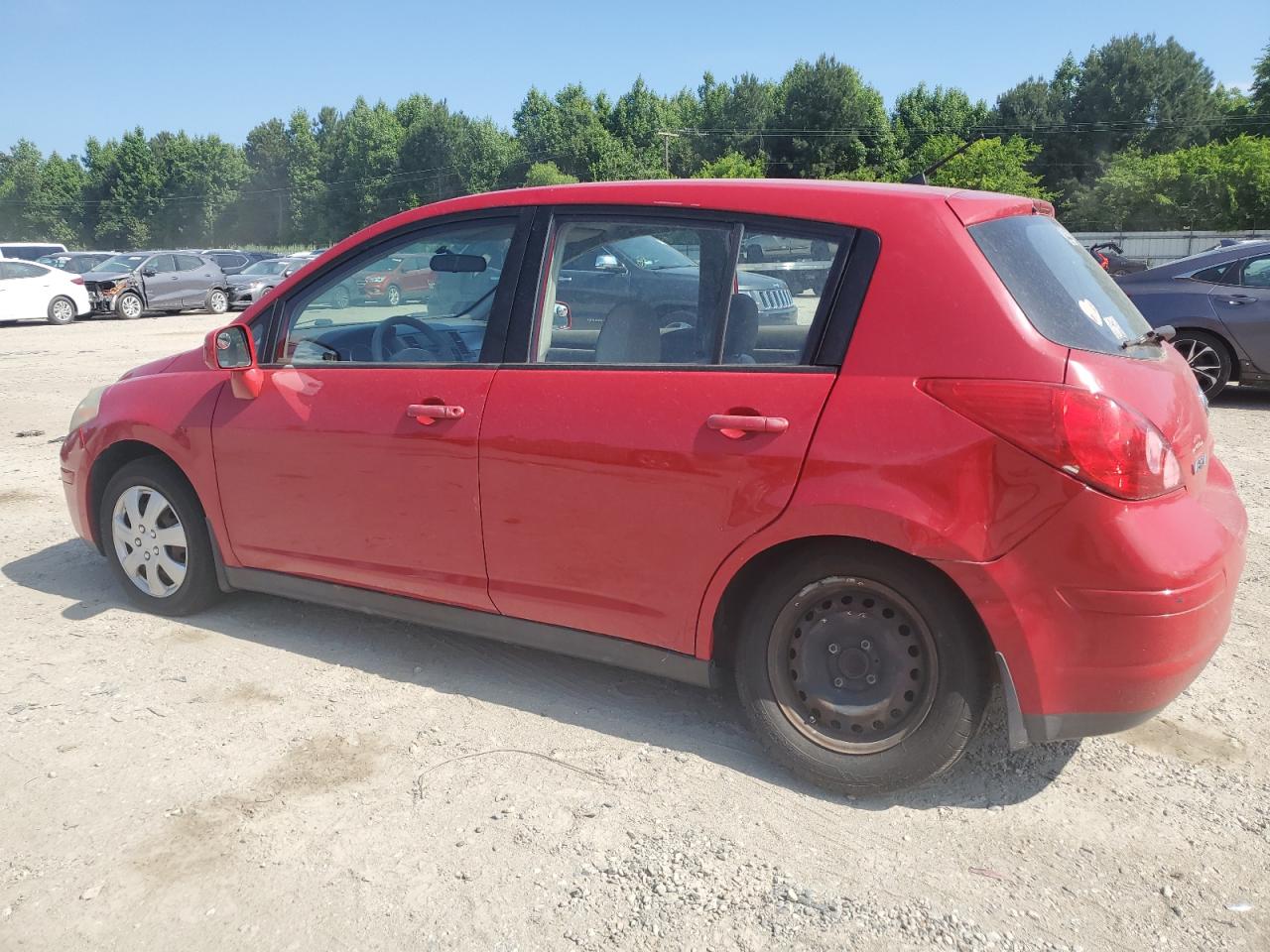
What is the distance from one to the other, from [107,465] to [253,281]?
2567 cm

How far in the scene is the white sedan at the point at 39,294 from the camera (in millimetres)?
23234

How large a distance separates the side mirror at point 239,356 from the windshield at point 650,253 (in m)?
→ 1.61

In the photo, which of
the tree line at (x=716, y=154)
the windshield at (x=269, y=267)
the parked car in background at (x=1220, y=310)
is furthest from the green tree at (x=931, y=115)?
the parked car in background at (x=1220, y=310)

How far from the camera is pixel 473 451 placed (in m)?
3.55

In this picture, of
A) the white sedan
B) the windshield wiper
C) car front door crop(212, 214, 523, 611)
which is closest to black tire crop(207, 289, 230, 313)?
the white sedan

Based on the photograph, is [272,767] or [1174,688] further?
[272,767]

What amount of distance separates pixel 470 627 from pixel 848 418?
1.65 metres

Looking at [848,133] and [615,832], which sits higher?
[848,133]

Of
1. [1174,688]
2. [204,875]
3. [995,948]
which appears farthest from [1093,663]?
[204,875]

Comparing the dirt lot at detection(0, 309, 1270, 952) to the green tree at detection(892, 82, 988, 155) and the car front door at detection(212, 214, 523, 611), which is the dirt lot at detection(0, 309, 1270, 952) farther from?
the green tree at detection(892, 82, 988, 155)

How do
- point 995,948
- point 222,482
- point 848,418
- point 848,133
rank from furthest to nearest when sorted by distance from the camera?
point 848,133
point 222,482
point 848,418
point 995,948

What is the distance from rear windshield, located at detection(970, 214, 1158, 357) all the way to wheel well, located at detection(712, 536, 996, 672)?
2.45ft

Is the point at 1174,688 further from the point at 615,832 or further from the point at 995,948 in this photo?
the point at 615,832

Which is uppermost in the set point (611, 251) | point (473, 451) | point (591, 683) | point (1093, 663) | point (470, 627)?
point (611, 251)
